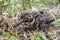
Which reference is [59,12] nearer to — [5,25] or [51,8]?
[51,8]

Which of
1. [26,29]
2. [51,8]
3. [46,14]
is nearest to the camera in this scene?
[26,29]

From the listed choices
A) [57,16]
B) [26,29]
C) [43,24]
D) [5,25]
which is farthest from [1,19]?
[57,16]

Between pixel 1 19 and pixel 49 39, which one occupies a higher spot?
pixel 1 19

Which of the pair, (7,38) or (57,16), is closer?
(7,38)

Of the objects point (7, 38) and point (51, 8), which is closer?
point (7, 38)

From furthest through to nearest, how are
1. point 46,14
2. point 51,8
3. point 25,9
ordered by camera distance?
1. point 51,8
2. point 25,9
3. point 46,14

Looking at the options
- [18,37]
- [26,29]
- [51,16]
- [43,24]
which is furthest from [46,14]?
[18,37]

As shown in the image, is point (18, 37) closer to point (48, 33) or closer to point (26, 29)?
point (26, 29)


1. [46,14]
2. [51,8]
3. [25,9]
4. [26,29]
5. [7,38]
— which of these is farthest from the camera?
[51,8]

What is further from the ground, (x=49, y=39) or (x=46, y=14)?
(x=46, y=14)
